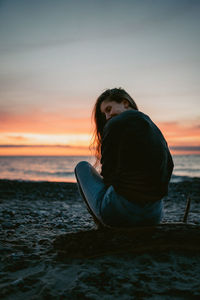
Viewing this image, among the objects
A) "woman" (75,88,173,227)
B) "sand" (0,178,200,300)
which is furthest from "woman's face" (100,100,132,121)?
"sand" (0,178,200,300)

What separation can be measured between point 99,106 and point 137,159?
1.54m

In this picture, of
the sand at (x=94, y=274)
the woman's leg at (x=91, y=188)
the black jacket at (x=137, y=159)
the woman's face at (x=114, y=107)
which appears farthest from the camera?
the woman's face at (x=114, y=107)

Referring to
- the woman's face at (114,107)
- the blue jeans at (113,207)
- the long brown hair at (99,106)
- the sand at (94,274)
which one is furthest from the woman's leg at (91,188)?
the long brown hair at (99,106)

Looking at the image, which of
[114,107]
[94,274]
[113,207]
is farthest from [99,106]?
[94,274]

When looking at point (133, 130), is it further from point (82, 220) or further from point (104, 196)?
point (82, 220)

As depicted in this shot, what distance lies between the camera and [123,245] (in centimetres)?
242

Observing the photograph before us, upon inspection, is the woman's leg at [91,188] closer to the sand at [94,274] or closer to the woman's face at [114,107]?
the sand at [94,274]

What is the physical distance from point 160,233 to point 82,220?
95.1 inches

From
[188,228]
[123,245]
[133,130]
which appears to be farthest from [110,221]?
[133,130]

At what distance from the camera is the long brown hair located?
10.5 feet

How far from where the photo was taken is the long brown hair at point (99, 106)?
320 centimetres

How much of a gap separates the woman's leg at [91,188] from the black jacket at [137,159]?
1.06 ft

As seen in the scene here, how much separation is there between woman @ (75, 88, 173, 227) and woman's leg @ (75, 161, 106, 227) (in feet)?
0.06

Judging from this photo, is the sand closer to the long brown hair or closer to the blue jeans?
the blue jeans
